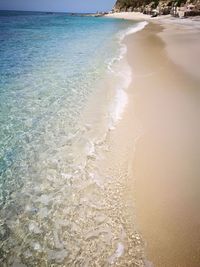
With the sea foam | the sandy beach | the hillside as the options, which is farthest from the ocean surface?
the hillside

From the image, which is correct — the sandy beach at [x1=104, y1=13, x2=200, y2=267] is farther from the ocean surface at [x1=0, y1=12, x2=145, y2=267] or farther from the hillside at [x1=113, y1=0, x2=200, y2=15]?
the hillside at [x1=113, y1=0, x2=200, y2=15]

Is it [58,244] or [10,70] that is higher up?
[10,70]

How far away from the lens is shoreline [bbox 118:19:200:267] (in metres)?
3.09

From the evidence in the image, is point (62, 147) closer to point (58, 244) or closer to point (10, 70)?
point (58, 244)

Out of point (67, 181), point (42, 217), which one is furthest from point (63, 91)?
point (42, 217)

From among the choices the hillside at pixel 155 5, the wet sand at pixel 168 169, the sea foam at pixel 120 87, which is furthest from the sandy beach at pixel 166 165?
the hillside at pixel 155 5

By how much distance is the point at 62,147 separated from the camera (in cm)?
529

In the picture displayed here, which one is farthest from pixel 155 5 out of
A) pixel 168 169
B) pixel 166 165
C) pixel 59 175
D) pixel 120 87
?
pixel 59 175

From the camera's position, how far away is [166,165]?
447 cm

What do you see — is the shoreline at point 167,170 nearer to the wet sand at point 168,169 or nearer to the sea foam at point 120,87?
the wet sand at point 168,169

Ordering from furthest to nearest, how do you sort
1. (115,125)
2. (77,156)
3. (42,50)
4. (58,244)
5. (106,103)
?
1. (42,50)
2. (106,103)
3. (115,125)
4. (77,156)
5. (58,244)

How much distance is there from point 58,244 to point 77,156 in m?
2.04

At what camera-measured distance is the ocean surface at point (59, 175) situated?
3.12 m

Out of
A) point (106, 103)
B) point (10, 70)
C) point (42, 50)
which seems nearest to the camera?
point (106, 103)
